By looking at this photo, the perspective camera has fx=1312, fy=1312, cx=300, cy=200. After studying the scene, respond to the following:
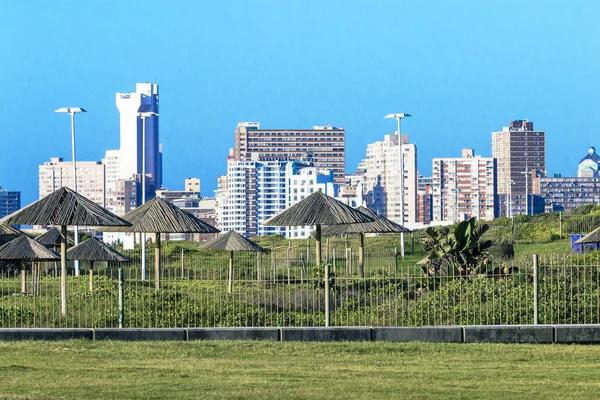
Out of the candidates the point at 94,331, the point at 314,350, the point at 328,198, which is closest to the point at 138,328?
the point at 94,331

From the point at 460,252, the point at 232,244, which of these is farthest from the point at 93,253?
the point at 460,252

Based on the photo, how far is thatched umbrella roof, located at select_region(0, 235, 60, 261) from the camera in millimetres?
31547

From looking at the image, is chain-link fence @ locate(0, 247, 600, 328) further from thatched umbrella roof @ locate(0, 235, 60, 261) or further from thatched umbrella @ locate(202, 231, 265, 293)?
thatched umbrella @ locate(202, 231, 265, 293)

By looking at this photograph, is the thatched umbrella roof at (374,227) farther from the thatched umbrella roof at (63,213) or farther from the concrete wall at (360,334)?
the concrete wall at (360,334)

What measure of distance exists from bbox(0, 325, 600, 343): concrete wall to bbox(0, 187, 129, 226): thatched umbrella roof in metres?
4.38

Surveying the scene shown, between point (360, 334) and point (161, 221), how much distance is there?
41.1 feet

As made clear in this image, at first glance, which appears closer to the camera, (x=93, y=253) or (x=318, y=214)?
(x=318, y=214)

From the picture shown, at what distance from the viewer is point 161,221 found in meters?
31.5

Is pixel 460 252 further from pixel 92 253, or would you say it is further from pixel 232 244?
pixel 92 253

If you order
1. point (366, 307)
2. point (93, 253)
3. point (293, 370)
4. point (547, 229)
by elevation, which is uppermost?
point (547, 229)

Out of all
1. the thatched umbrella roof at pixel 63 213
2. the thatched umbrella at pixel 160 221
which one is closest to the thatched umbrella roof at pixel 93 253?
the thatched umbrella at pixel 160 221

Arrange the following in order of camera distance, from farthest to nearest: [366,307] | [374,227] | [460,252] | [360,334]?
[374,227] < [460,252] < [366,307] < [360,334]

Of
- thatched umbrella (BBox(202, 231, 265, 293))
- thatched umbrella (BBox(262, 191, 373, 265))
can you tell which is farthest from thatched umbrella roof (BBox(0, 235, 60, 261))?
thatched umbrella (BBox(262, 191, 373, 265))

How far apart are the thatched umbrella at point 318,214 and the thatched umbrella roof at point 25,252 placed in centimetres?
549
